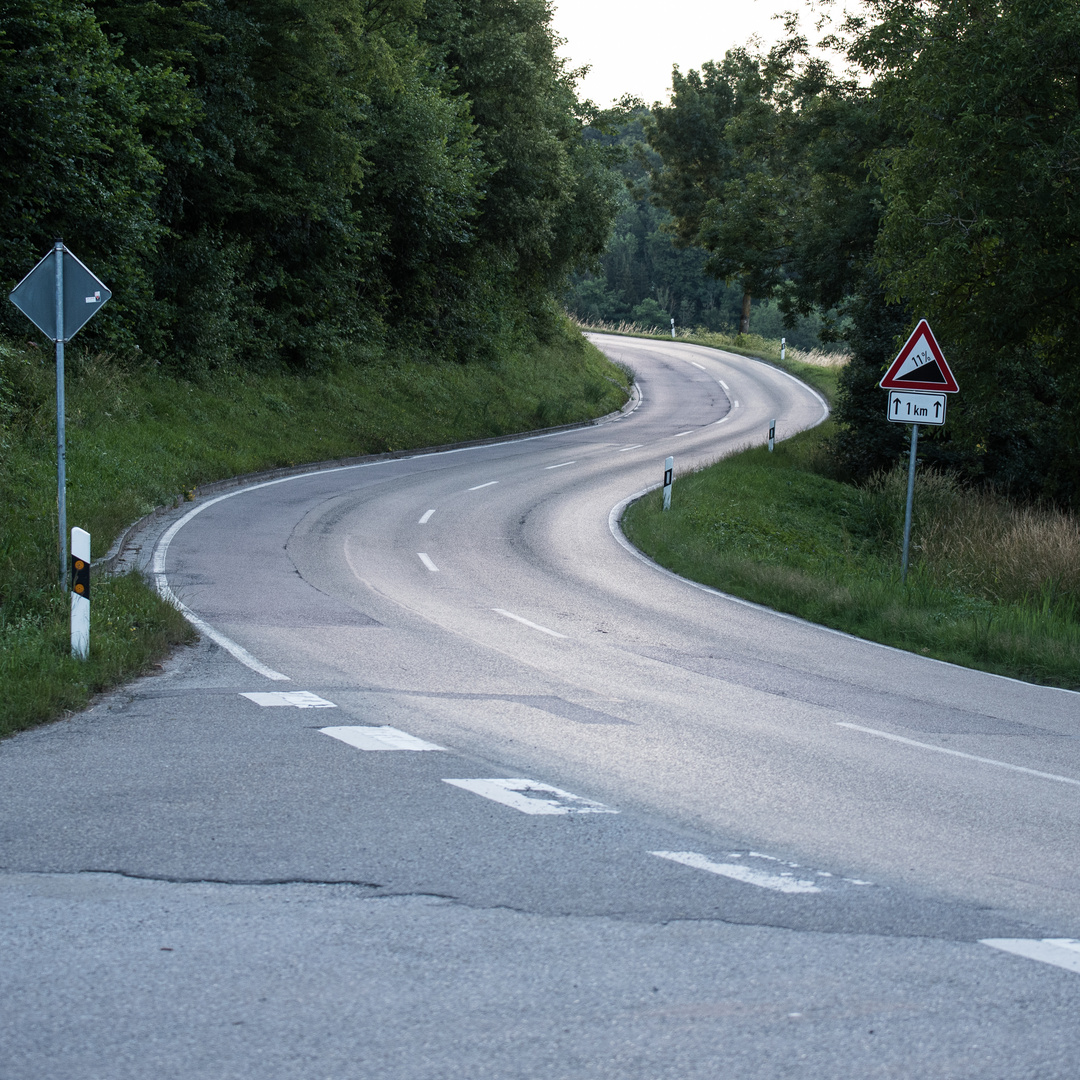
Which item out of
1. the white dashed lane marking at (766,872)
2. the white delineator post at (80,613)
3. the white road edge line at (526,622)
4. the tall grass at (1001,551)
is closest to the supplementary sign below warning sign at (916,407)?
the tall grass at (1001,551)

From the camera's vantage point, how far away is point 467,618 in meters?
12.3

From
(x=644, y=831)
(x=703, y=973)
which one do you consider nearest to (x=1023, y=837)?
(x=644, y=831)

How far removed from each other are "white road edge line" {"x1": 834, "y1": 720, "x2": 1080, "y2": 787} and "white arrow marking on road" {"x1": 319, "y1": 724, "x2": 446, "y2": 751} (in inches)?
125

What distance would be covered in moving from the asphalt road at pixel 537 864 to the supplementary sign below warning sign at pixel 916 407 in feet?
13.2

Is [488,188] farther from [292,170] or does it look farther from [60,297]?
[60,297]

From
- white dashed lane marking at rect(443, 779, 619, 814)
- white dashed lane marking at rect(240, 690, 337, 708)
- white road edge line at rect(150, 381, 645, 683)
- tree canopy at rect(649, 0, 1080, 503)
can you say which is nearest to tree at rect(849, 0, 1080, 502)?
tree canopy at rect(649, 0, 1080, 503)

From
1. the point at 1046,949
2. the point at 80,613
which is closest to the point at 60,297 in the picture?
the point at 80,613

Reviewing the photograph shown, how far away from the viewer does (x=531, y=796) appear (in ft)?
20.3

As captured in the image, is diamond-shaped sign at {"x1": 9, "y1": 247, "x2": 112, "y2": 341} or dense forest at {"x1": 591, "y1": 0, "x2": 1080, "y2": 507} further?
dense forest at {"x1": 591, "y1": 0, "x2": 1080, "y2": 507}

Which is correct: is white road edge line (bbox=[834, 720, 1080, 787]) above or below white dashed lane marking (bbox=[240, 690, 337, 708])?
below

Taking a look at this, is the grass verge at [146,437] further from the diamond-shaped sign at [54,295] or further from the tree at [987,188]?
the tree at [987,188]

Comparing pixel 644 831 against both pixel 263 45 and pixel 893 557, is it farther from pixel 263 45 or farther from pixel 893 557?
pixel 263 45

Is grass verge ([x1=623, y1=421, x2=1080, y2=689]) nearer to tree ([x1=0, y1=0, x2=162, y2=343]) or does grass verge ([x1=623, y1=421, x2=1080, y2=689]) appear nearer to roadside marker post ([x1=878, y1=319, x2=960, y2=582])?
roadside marker post ([x1=878, y1=319, x2=960, y2=582])

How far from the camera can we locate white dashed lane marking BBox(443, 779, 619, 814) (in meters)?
5.97
